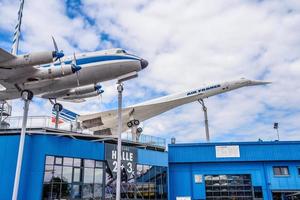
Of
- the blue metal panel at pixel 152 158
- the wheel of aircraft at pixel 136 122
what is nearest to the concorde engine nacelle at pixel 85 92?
the blue metal panel at pixel 152 158

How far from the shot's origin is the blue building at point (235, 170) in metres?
35.9

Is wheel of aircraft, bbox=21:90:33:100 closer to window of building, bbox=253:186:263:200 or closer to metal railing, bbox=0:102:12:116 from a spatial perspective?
metal railing, bbox=0:102:12:116

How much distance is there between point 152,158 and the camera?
34469 millimetres

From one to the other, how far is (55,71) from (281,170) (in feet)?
88.8

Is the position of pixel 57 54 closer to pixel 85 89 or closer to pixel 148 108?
pixel 85 89

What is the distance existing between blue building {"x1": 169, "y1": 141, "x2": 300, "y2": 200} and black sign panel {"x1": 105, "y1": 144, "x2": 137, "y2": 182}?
6759mm

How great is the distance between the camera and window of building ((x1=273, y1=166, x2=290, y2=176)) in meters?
36.4

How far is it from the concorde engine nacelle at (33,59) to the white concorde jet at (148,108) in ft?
58.8

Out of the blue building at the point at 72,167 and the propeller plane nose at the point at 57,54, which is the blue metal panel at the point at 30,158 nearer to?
the blue building at the point at 72,167

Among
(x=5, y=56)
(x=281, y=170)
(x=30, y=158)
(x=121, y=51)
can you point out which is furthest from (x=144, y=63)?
(x=281, y=170)

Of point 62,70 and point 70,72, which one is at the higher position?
point 62,70

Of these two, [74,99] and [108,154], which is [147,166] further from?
[74,99]

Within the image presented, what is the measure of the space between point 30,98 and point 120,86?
7301 millimetres

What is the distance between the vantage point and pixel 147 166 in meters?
33.7
